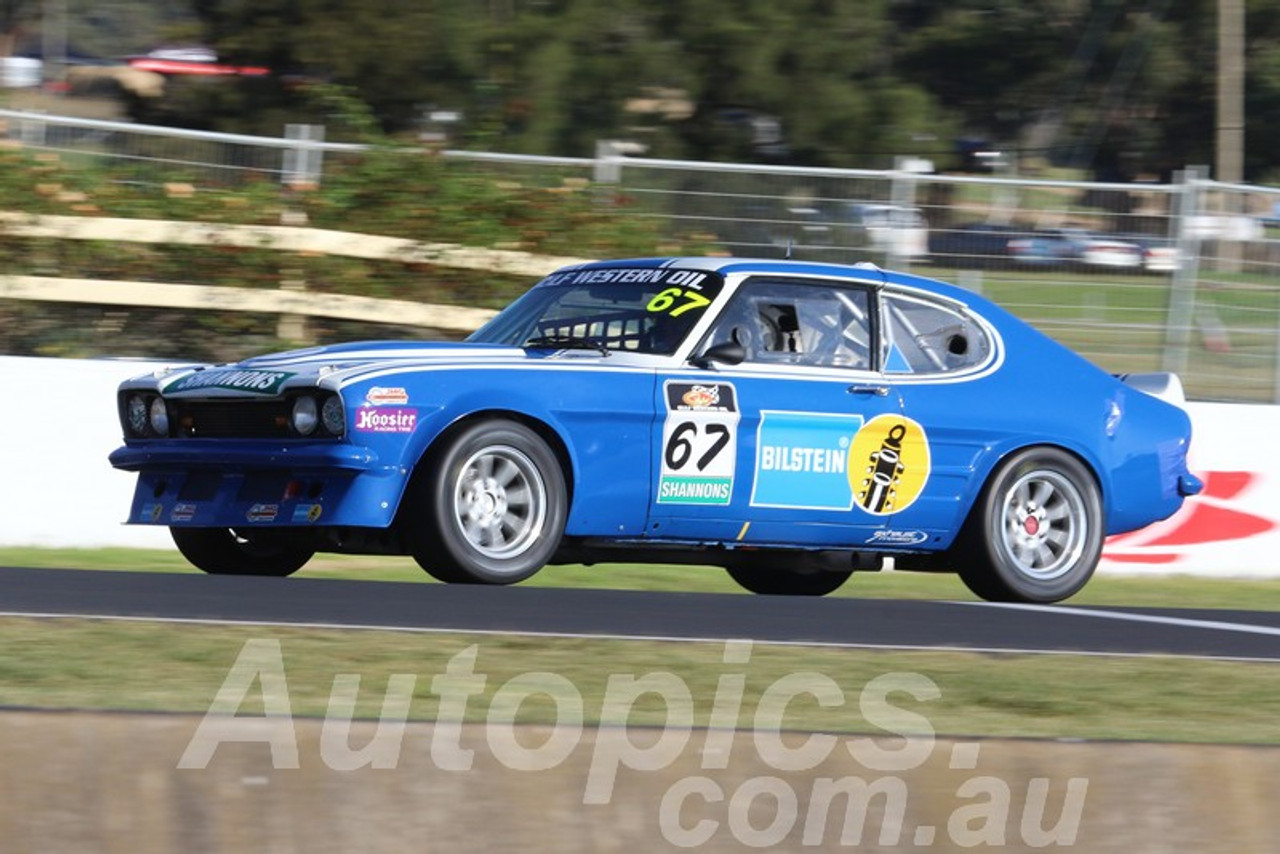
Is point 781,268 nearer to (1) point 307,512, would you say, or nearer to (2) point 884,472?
(2) point 884,472

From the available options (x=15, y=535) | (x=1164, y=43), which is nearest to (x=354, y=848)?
(x=15, y=535)

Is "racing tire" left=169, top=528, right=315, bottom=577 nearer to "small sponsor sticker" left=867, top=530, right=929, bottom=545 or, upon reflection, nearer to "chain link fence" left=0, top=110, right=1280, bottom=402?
"small sponsor sticker" left=867, top=530, right=929, bottom=545

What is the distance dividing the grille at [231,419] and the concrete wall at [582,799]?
4165 mm

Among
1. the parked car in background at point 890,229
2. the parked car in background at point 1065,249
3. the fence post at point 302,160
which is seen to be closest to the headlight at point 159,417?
the fence post at point 302,160

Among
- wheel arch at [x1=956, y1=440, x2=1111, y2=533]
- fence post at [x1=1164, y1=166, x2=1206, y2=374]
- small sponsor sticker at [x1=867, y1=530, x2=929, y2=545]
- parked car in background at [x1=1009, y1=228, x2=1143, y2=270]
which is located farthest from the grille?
fence post at [x1=1164, y1=166, x2=1206, y2=374]

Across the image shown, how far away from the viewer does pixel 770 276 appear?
9.04m

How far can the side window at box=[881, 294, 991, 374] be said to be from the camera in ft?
30.4

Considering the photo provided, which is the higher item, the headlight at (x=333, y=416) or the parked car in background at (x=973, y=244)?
the parked car in background at (x=973, y=244)

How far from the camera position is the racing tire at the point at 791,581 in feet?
33.4

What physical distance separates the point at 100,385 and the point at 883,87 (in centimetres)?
2901

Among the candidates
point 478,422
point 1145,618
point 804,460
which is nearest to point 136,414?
point 478,422

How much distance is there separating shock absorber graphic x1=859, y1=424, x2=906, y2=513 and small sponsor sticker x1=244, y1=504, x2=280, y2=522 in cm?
236

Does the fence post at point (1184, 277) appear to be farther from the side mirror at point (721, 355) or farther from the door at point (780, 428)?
the side mirror at point (721, 355)

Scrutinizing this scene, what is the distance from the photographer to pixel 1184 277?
14.1 metres
